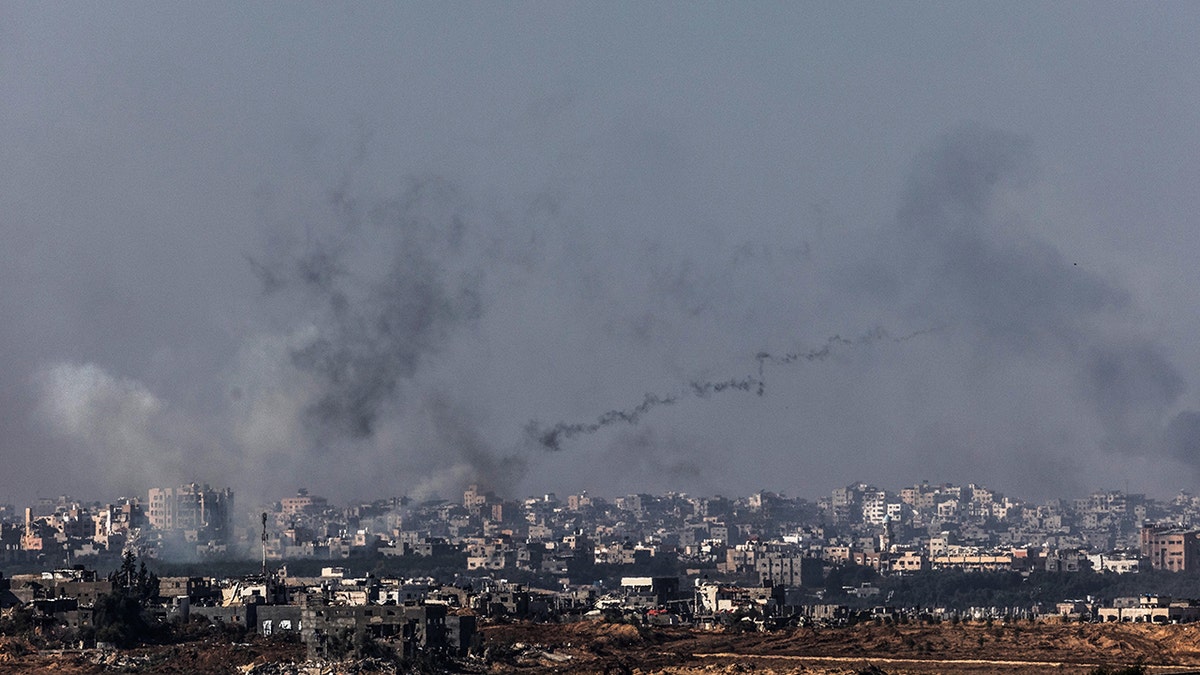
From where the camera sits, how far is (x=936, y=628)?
339ft

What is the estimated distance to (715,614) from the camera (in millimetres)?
128125

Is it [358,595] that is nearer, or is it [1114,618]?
[358,595]

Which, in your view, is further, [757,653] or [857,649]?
Result: [857,649]

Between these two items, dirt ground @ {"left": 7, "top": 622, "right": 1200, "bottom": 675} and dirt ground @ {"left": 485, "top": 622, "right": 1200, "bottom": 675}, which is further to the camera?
dirt ground @ {"left": 485, "top": 622, "right": 1200, "bottom": 675}

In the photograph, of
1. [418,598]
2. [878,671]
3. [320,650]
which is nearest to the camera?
[878,671]

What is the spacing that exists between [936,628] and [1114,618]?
91.6ft

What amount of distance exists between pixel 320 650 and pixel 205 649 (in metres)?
6.39

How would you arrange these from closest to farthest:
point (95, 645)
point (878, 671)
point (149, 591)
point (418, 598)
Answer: point (878, 671) < point (95, 645) < point (149, 591) < point (418, 598)

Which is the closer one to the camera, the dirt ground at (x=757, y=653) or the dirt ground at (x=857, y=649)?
the dirt ground at (x=757, y=653)

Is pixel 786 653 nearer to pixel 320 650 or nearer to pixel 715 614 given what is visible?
pixel 320 650

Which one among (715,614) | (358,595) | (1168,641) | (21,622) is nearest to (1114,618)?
(715,614)

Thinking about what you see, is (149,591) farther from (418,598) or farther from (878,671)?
(878,671)

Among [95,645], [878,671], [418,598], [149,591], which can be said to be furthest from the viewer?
[418,598]

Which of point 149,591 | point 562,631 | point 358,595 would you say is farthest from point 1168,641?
point 149,591
